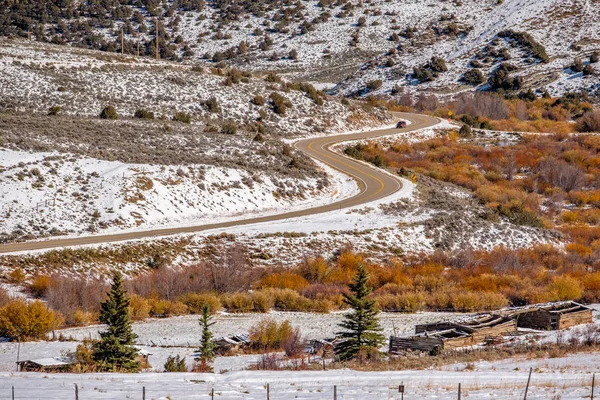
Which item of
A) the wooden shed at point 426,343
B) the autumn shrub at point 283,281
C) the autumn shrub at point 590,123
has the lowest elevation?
the wooden shed at point 426,343

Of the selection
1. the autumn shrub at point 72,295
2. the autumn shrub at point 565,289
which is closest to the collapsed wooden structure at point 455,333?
the autumn shrub at point 565,289

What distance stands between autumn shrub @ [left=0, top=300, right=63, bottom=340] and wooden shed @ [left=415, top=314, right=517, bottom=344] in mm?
13839

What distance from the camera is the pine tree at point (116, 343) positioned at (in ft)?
80.3

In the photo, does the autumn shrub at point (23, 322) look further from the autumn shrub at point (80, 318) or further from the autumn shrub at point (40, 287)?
the autumn shrub at point (40, 287)

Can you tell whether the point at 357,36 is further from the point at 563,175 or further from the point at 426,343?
the point at 426,343

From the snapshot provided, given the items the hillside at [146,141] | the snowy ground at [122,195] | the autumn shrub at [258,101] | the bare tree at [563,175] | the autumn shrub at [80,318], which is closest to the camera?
the autumn shrub at [80,318]

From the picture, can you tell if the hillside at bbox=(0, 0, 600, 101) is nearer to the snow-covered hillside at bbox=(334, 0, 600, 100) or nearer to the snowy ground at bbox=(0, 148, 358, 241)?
the snow-covered hillside at bbox=(334, 0, 600, 100)

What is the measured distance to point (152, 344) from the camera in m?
30.5

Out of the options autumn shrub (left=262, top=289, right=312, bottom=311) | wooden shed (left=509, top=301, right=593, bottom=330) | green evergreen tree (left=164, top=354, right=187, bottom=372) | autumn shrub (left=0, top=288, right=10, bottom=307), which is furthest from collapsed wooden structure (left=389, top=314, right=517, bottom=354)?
autumn shrub (left=0, top=288, right=10, bottom=307)

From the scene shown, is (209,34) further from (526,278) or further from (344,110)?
(526,278)

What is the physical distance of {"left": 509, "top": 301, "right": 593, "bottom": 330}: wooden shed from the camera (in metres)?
33.9

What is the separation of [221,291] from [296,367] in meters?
15.3

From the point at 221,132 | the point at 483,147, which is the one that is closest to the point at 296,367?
the point at 221,132

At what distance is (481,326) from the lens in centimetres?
3228
